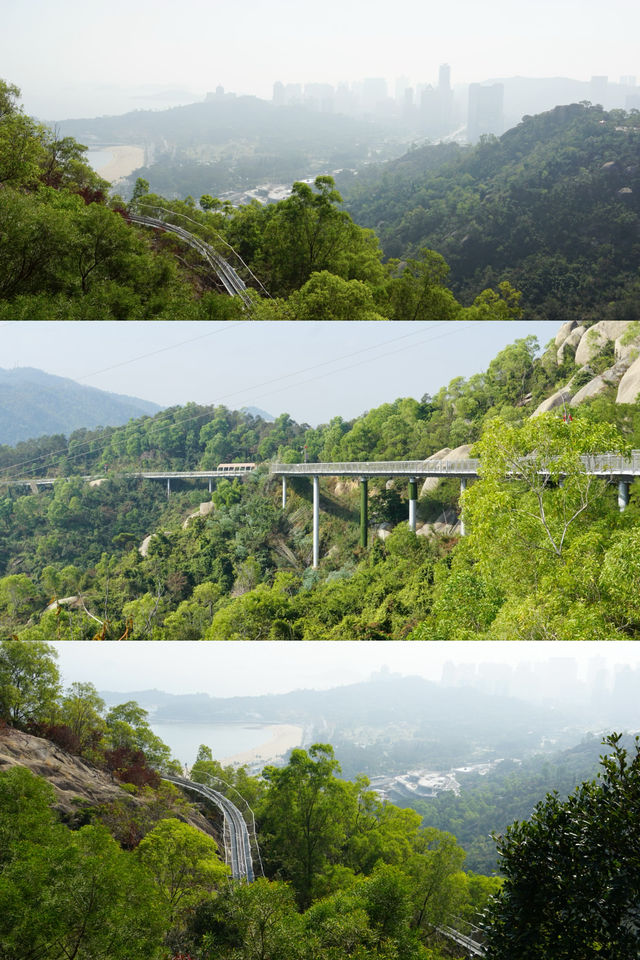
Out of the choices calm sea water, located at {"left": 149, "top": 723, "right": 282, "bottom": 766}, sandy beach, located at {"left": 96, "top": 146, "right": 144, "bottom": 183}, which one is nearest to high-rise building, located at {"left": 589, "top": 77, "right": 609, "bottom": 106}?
sandy beach, located at {"left": 96, "top": 146, "right": 144, "bottom": 183}

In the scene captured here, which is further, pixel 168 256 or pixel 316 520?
pixel 168 256

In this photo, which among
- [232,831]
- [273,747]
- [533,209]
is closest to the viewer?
[232,831]

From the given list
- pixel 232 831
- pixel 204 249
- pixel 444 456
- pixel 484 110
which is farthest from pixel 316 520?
pixel 484 110

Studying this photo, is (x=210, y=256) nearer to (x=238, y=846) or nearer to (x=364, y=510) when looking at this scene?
(x=364, y=510)

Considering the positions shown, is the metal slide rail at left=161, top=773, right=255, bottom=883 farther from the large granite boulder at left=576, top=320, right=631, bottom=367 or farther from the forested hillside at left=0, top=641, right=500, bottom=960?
the large granite boulder at left=576, top=320, right=631, bottom=367

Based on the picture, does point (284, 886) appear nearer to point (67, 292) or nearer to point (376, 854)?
point (376, 854)

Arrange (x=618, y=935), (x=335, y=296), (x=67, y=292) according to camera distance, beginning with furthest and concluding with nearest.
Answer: (x=335, y=296) < (x=67, y=292) < (x=618, y=935)

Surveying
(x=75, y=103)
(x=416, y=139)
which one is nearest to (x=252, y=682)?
(x=75, y=103)
